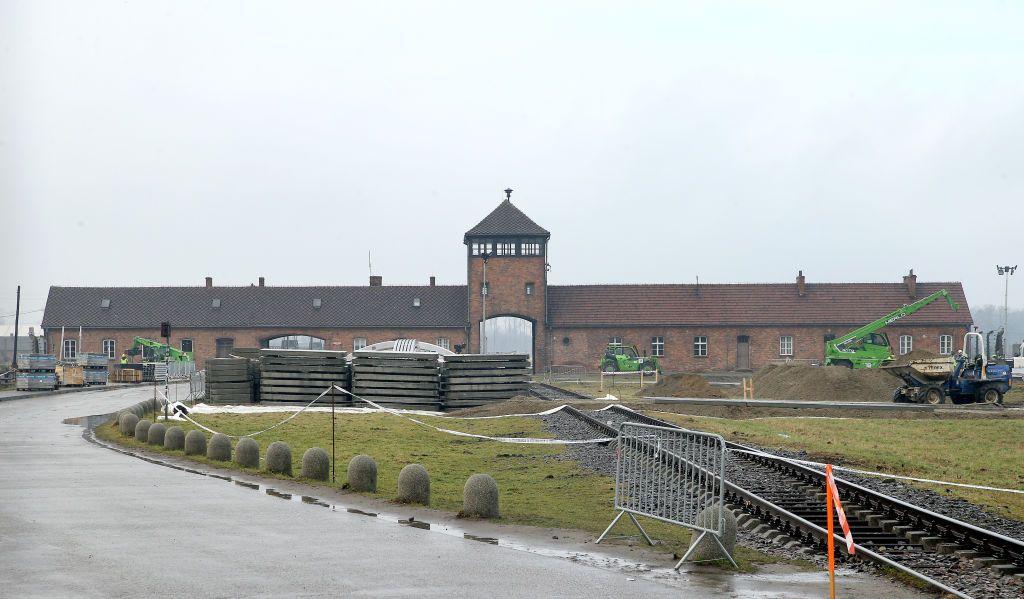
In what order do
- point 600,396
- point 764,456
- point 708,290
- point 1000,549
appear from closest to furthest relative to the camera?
point 1000,549, point 764,456, point 600,396, point 708,290

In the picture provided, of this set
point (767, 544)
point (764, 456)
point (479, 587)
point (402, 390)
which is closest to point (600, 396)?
point (402, 390)

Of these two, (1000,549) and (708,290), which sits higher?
(708,290)

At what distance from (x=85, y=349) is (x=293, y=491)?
63689mm

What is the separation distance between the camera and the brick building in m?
69.5

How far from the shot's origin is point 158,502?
1493 centimetres

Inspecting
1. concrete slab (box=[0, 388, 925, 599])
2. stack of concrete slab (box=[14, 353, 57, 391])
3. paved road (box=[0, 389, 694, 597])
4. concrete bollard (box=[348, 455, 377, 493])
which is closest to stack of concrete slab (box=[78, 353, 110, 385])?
stack of concrete slab (box=[14, 353, 57, 391])

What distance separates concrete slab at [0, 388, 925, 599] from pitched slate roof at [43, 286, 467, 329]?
57.9 m

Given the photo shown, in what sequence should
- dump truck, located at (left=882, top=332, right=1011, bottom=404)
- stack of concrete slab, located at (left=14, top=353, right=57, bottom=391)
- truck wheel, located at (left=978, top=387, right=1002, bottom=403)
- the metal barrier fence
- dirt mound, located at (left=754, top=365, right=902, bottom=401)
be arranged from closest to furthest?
the metal barrier fence, truck wheel, located at (left=978, top=387, right=1002, bottom=403), dump truck, located at (left=882, top=332, right=1011, bottom=404), dirt mound, located at (left=754, top=365, right=902, bottom=401), stack of concrete slab, located at (left=14, top=353, right=57, bottom=391)

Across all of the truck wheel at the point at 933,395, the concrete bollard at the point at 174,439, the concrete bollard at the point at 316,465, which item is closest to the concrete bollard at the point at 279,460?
the concrete bollard at the point at 316,465

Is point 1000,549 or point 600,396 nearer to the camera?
point 1000,549

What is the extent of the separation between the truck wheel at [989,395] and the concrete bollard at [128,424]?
90.4 ft

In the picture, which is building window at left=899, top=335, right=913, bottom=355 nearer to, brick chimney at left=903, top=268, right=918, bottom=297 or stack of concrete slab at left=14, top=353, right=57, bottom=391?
brick chimney at left=903, top=268, right=918, bottom=297

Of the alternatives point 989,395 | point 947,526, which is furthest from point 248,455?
point 989,395

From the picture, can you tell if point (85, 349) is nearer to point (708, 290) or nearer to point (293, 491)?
point (708, 290)
